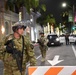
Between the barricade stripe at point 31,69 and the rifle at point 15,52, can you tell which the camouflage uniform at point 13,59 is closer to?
the rifle at point 15,52

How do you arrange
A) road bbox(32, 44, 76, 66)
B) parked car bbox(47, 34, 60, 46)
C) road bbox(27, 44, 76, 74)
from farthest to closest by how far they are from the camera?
1. parked car bbox(47, 34, 60, 46)
2. road bbox(32, 44, 76, 66)
3. road bbox(27, 44, 76, 74)

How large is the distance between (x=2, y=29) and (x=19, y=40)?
29.2 meters

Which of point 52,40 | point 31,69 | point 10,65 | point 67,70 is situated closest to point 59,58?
point 10,65

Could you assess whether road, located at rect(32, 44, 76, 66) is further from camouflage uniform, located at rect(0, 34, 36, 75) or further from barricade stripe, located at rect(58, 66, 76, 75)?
barricade stripe, located at rect(58, 66, 76, 75)

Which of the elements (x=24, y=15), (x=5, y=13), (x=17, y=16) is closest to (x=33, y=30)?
(x=24, y=15)

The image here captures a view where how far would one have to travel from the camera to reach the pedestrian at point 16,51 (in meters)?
6.25

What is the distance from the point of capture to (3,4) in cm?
3616

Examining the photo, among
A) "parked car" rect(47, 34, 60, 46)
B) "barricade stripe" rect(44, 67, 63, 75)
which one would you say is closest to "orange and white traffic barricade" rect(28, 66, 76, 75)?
"barricade stripe" rect(44, 67, 63, 75)

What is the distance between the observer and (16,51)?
6.24 m

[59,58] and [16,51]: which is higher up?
[16,51]

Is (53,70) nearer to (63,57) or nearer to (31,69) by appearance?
(31,69)

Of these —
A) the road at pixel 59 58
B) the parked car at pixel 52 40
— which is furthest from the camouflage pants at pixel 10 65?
the parked car at pixel 52 40

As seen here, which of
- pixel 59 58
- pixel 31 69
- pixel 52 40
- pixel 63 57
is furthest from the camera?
pixel 52 40

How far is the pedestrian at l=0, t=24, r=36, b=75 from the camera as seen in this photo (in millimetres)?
6246
